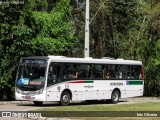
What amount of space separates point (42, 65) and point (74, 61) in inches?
92.4

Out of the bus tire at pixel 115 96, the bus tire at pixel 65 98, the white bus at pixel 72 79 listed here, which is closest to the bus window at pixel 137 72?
the white bus at pixel 72 79

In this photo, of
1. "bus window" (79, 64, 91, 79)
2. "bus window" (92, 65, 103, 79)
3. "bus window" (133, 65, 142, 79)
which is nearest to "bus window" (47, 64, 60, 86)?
"bus window" (79, 64, 91, 79)

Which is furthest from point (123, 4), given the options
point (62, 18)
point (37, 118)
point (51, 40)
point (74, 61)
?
point (37, 118)

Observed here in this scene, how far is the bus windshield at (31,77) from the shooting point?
25000mm

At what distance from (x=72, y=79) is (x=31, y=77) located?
2.54 meters

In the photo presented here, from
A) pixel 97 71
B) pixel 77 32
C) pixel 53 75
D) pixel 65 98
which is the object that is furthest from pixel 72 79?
pixel 77 32

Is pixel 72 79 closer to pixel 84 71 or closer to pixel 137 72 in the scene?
pixel 84 71

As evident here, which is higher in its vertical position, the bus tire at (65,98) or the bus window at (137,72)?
the bus window at (137,72)

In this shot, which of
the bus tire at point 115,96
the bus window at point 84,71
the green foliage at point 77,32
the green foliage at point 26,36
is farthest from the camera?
the bus tire at point 115,96

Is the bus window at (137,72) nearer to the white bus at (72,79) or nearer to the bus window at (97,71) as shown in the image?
the white bus at (72,79)

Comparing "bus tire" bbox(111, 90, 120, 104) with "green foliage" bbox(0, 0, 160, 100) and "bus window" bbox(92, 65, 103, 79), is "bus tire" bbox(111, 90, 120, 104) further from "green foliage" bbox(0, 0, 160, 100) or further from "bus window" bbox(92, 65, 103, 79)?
"green foliage" bbox(0, 0, 160, 100)

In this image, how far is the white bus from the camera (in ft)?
82.2

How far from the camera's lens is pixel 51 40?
102 ft

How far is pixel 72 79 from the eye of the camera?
26.5m
